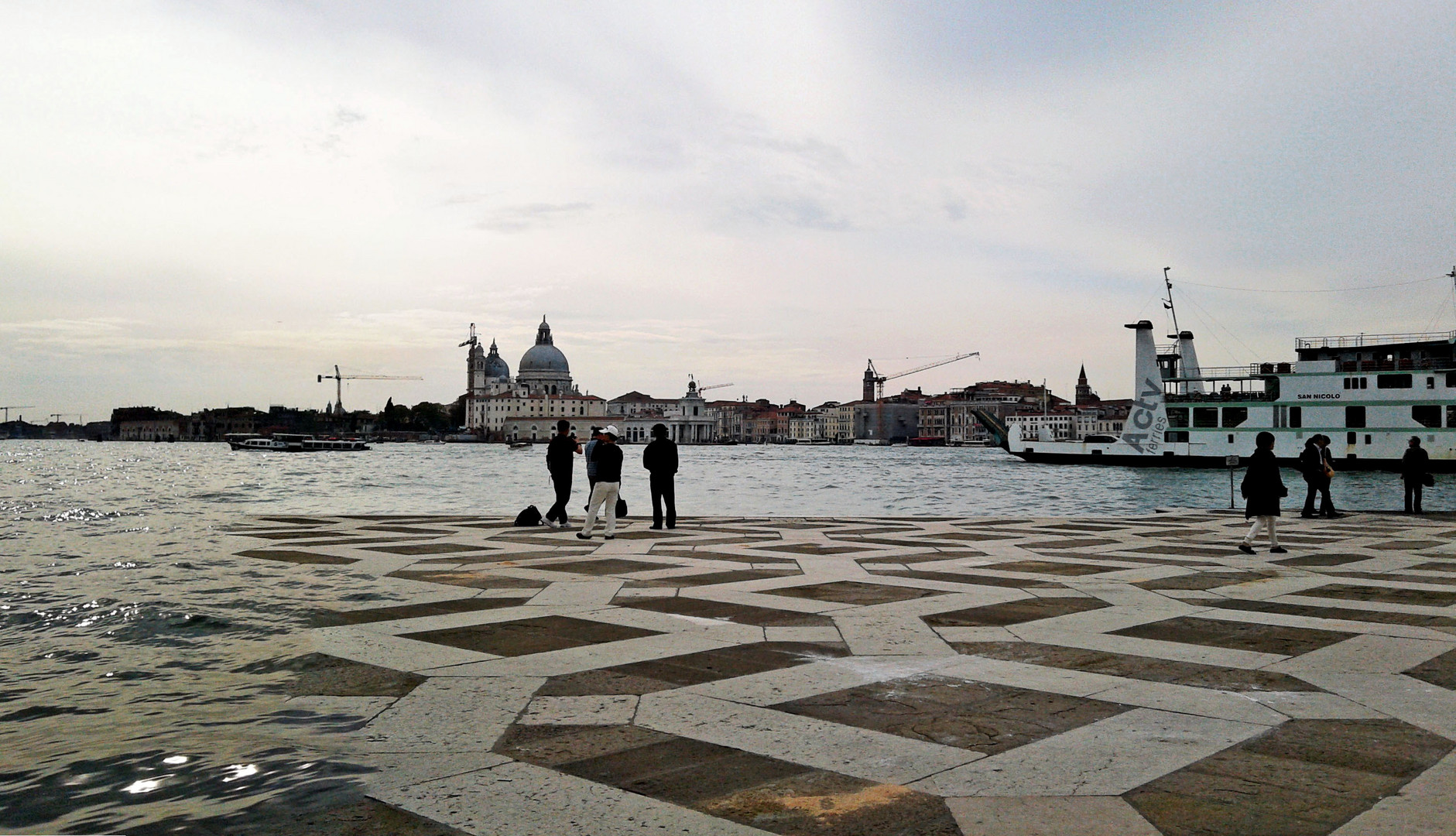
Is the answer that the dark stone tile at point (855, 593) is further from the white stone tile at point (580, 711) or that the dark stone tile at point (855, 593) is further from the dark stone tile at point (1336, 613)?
the white stone tile at point (580, 711)

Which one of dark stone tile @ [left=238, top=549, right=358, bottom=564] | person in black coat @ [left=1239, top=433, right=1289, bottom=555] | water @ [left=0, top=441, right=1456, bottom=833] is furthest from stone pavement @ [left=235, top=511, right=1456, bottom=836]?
person in black coat @ [left=1239, top=433, right=1289, bottom=555]

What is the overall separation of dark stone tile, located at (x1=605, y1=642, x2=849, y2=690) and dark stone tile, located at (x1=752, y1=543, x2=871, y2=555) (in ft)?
20.5

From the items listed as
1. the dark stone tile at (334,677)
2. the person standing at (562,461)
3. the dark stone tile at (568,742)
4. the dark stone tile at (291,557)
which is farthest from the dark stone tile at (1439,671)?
the person standing at (562,461)

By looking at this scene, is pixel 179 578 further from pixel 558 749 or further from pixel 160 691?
pixel 558 749

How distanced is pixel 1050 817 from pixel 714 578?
682 cm

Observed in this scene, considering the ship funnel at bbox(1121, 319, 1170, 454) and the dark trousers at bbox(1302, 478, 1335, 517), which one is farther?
the ship funnel at bbox(1121, 319, 1170, 454)

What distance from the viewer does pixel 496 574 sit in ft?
35.3

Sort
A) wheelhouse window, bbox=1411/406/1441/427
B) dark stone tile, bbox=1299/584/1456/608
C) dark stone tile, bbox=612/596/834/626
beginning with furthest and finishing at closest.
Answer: wheelhouse window, bbox=1411/406/1441/427, dark stone tile, bbox=1299/584/1456/608, dark stone tile, bbox=612/596/834/626

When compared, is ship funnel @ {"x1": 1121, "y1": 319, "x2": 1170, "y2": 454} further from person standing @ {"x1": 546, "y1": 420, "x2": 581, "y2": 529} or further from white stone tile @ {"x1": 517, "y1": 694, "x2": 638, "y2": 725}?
white stone tile @ {"x1": 517, "y1": 694, "x2": 638, "y2": 725}

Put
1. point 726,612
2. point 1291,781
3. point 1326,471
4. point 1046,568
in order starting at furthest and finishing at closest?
1. point 1326,471
2. point 1046,568
3. point 726,612
4. point 1291,781

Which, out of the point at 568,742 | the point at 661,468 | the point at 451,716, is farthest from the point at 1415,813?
the point at 661,468

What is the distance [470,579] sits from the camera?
10469 millimetres

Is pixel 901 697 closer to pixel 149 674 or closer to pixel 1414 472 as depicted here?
pixel 149 674

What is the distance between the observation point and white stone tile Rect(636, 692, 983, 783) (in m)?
4.25
